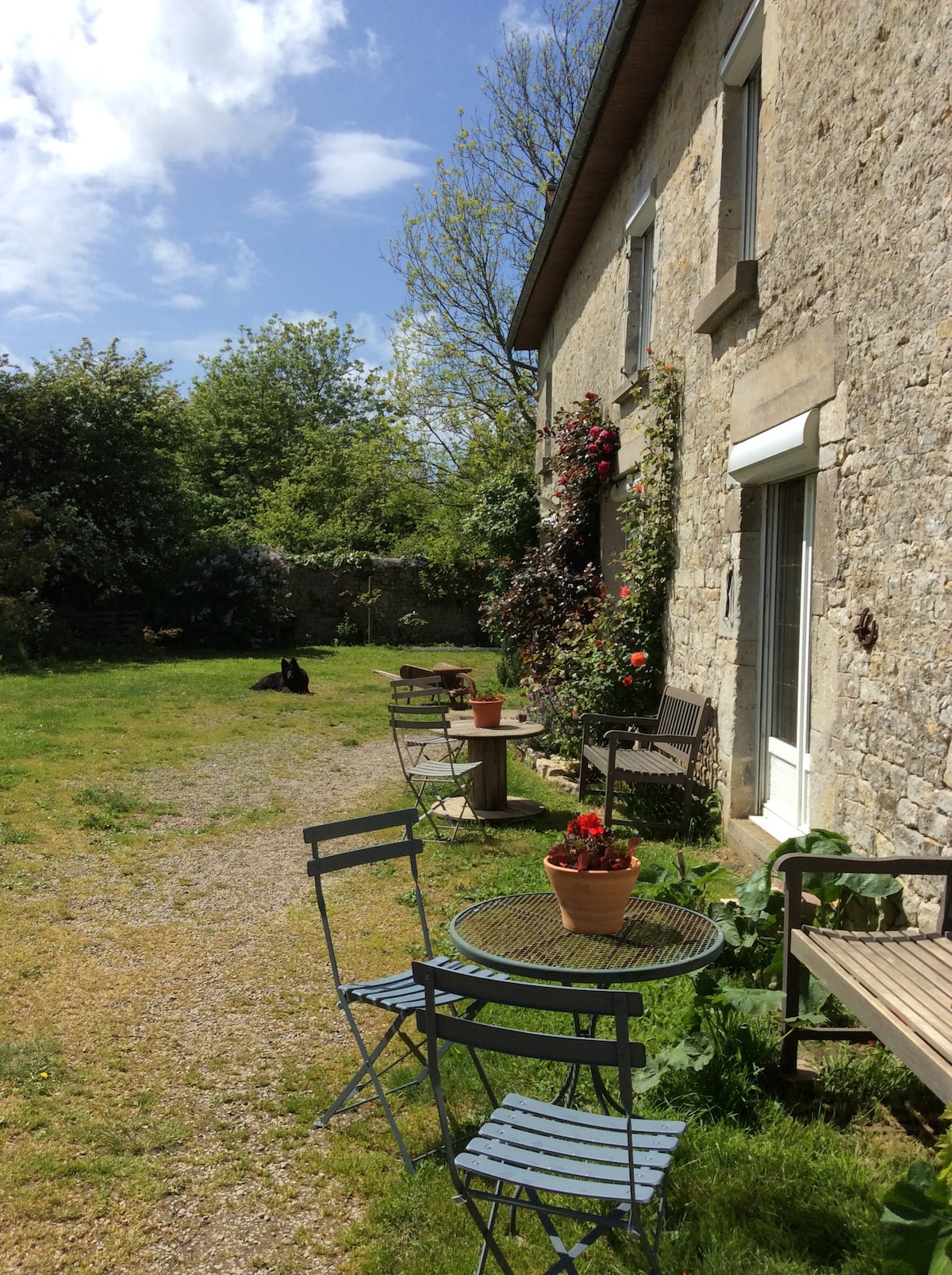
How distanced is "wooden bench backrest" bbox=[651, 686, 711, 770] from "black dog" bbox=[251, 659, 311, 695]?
270 inches

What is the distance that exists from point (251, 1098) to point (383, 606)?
17.3m

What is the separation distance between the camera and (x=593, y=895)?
2.87m

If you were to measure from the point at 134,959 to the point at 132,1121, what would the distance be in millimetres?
1460

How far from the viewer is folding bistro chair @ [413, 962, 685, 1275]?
1853 mm

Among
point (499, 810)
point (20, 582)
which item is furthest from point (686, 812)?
point (20, 582)

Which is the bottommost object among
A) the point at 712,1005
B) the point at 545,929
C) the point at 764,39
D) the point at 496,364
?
the point at 712,1005

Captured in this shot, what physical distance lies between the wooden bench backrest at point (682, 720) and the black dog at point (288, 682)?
6.87 metres

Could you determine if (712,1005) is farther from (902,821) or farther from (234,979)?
(234,979)

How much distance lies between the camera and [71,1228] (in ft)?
8.48

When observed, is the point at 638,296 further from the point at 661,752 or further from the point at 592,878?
the point at 592,878

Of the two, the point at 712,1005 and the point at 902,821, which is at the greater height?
the point at 902,821

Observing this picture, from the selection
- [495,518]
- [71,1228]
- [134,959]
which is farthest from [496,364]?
[71,1228]

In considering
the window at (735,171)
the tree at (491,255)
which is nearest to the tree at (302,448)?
the tree at (491,255)

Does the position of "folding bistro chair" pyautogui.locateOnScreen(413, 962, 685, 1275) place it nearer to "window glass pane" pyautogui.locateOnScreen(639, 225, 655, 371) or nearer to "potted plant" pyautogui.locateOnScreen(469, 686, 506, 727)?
"potted plant" pyautogui.locateOnScreen(469, 686, 506, 727)
